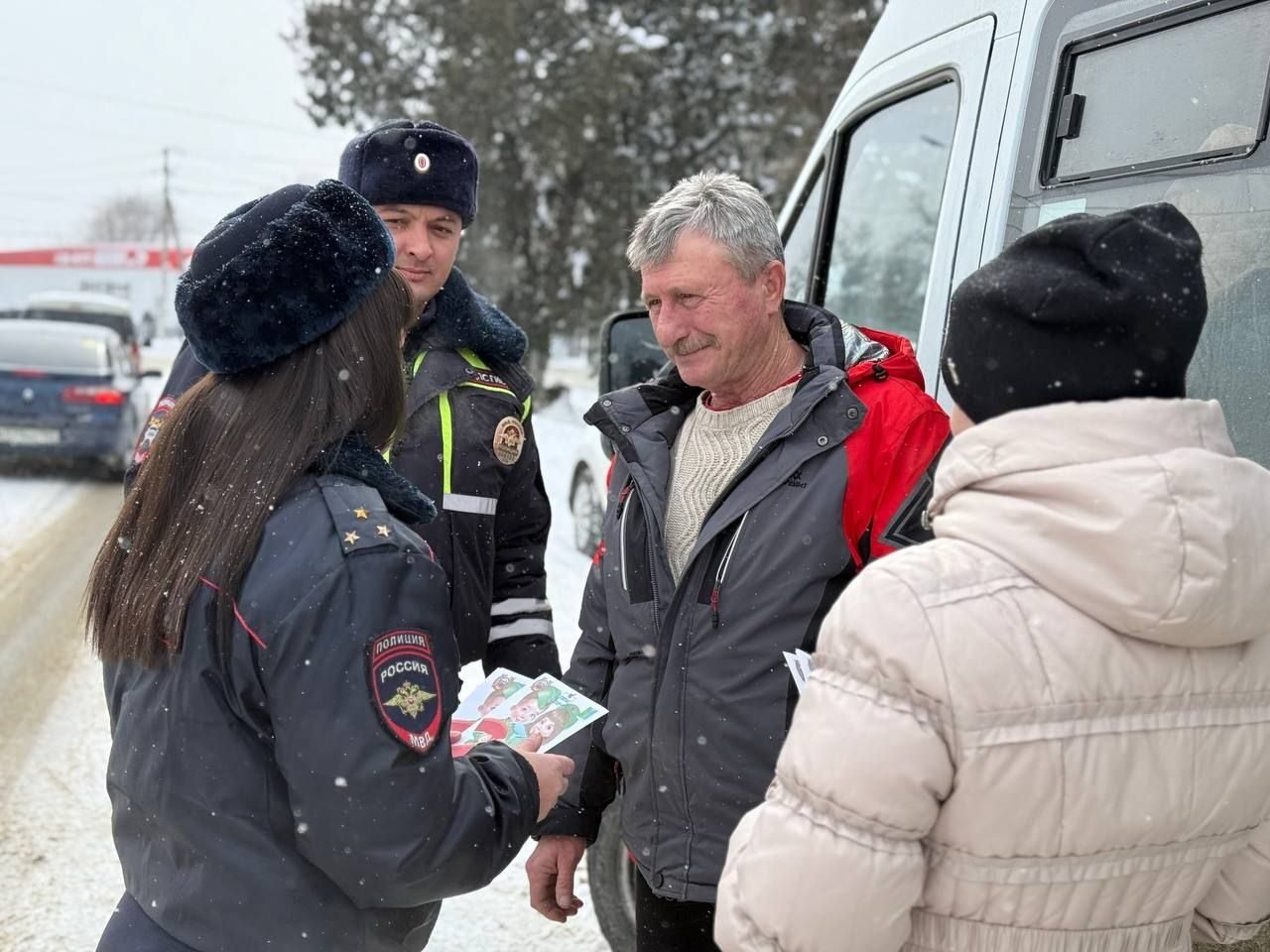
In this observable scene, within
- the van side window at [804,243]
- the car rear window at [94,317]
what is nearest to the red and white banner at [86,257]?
the car rear window at [94,317]

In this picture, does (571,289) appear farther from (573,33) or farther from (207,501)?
(207,501)

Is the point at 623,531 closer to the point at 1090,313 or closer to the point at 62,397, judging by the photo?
the point at 1090,313

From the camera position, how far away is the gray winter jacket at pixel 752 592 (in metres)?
2.02

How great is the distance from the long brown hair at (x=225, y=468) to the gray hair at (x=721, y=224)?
2.60 feet

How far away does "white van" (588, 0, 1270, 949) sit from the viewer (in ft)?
5.93

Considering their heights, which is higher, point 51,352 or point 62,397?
point 51,352

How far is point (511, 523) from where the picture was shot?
2.79m

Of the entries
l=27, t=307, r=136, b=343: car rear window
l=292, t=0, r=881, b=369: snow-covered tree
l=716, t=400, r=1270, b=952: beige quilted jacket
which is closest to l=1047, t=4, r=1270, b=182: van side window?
l=716, t=400, r=1270, b=952: beige quilted jacket

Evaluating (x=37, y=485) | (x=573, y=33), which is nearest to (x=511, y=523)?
(x=37, y=485)

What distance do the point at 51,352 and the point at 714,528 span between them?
10279 mm

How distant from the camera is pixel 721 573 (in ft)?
6.77

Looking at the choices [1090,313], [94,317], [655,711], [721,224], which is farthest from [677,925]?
[94,317]

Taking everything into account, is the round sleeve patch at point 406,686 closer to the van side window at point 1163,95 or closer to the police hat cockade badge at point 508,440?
the police hat cockade badge at point 508,440

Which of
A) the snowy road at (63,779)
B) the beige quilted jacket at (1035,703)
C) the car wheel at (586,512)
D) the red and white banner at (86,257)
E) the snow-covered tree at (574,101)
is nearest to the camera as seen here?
the beige quilted jacket at (1035,703)
